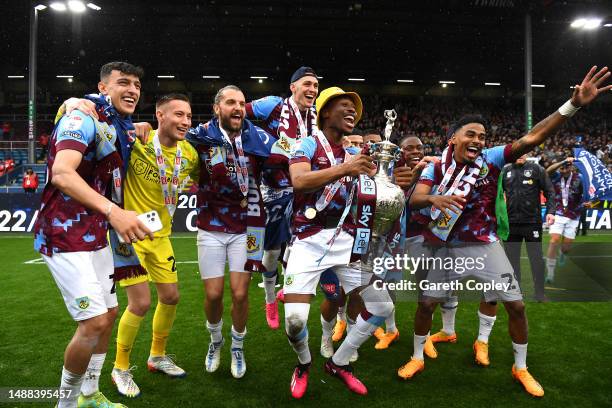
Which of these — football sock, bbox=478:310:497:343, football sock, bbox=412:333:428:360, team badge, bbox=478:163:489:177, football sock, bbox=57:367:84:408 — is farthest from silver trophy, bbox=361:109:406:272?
football sock, bbox=57:367:84:408

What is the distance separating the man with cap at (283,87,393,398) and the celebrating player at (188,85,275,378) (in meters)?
0.66

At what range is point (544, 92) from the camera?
32.6 m

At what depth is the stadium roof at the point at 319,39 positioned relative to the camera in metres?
20.7

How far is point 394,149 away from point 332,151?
1.92 ft

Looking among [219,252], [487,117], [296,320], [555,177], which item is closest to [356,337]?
[296,320]

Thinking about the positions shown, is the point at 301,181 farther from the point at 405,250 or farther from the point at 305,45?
the point at 305,45

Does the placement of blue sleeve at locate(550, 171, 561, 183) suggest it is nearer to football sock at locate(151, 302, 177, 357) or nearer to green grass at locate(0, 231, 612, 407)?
green grass at locate(0, 231, 612, 407)

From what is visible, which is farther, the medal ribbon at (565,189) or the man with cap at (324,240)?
the medal ribbon at (565,189)

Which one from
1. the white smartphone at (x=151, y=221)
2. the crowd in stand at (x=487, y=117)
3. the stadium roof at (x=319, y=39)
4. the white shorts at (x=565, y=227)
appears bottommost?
the white shorts at (x=565, y=227)

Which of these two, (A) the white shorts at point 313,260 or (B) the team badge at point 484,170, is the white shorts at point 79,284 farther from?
(B) the team badge at point 484,170

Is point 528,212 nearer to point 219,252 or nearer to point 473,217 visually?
point 473,217

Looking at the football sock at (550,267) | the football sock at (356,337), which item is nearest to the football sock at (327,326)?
the football sock at (356,337)

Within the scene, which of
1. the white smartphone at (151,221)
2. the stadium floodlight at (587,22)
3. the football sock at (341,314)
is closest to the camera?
the white smartphone at (151,221)

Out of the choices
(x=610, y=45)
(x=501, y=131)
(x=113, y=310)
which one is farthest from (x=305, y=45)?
(x=113, y=310)
